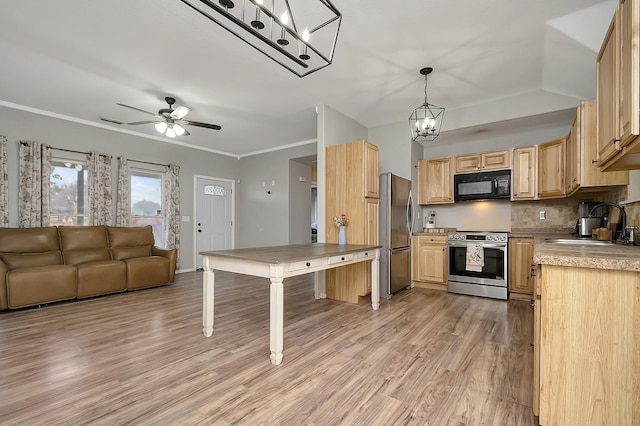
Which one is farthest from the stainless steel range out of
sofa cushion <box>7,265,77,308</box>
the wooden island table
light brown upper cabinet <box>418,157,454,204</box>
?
sofa cushion <box>7,265,77,308</box>

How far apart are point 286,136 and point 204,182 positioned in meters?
2.32

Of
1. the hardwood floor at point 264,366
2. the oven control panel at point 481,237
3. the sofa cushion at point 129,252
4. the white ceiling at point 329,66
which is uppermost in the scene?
the white ceiling at point 329,66

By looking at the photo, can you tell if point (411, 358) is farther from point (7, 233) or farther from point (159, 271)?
point (7, 233)

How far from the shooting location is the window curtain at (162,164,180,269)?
19.9 feet

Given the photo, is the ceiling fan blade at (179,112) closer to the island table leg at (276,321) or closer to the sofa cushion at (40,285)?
the sofa cushion at (40,285)

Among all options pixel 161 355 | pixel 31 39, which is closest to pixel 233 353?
pixel 161 355

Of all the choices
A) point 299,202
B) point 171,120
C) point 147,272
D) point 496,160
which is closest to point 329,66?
point 171,120

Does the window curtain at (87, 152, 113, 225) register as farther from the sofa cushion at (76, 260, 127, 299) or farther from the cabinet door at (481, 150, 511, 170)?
the cabinet door at (481, 150, 511, 170)

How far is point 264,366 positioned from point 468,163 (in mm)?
4331

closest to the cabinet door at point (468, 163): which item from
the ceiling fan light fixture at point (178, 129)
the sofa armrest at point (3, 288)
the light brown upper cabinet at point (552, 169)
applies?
the light brown upper cabinet at point (552, 169)

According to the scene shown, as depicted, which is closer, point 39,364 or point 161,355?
point 39,364

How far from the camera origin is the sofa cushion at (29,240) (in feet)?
13.2

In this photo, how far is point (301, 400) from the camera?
1.82m

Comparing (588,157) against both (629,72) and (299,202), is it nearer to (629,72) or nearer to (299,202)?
(629,72)
